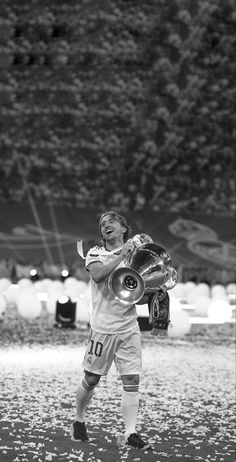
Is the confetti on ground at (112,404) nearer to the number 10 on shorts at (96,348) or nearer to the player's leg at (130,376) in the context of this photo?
the player's leg at (130,376)

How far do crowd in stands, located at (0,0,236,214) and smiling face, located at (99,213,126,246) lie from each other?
2393 cm

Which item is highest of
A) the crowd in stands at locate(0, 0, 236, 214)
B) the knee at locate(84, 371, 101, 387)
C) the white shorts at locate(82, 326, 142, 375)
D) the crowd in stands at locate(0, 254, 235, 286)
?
the crowd in stands at locate(0, 0, 236, 214)

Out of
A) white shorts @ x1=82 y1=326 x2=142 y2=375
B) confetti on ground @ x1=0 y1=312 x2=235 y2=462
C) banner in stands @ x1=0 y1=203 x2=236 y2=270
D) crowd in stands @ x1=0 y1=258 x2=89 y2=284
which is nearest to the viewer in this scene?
confetti on ground @ x1=0 y1=312 x2=235 y2=462

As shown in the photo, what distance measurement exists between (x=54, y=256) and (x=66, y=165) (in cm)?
408

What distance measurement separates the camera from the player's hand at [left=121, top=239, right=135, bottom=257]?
670cm

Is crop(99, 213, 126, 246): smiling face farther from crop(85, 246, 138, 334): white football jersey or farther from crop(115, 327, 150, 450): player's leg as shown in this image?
crop(115, 327, 150, 450): player's leg

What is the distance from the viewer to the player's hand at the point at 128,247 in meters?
6.70

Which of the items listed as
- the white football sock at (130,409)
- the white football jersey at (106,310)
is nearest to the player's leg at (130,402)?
the white football sock at (130,409)

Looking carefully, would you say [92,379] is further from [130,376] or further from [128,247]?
[128,247]

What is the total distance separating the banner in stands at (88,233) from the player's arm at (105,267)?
20815 millimetres

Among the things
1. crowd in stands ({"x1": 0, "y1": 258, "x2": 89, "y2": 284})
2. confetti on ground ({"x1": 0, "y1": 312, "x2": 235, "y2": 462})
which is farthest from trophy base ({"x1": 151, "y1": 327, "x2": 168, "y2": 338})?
crowd in stands ({"x1": 0, "y1": 258, "x2": 89, "y2": 284})

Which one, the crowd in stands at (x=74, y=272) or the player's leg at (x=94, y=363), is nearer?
the player's leg at (x=94, y=363)

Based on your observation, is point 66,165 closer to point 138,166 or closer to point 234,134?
point 138,166

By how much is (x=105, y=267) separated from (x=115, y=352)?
0.61 metres
